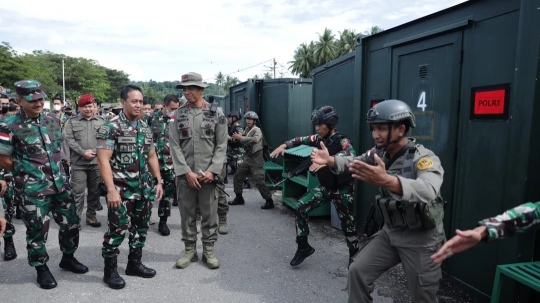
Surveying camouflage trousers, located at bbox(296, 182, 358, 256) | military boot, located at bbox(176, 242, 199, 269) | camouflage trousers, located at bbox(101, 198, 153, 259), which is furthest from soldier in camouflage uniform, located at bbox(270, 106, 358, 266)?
camouflage trousers, located at bbox(101, 198, 153, 259)

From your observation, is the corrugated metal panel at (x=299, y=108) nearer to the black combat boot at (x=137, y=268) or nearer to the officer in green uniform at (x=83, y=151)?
the officer in green uniform at (x=83, y=151)

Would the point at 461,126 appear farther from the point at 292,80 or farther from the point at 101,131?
the point at 292,80

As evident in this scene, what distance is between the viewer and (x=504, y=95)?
112 inches

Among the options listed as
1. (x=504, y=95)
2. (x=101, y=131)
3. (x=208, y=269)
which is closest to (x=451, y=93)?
(x=504, y=95)

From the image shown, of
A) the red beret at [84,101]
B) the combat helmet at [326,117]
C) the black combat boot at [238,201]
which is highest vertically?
the red beret at [84,101]

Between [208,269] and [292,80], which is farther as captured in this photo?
[292,80]

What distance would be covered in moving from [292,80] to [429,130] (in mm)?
5081

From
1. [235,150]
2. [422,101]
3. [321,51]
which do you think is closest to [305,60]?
[321,51]

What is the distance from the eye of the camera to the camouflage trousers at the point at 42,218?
135 inches

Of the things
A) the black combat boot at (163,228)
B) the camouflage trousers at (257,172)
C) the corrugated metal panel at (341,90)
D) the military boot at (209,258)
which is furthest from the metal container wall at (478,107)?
the black combat boot at (163,228)

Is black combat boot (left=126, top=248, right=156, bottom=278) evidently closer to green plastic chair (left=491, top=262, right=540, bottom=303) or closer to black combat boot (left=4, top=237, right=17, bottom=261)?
black combat boot (left=4, top=237, right=17, bottom=261)

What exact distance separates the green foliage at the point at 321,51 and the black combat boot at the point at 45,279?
1975 inches

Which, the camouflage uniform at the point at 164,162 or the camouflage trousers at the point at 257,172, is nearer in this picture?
the camouflage uniform at the point at 164,162

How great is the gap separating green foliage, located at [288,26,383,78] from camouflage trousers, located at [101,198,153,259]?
4971cm
